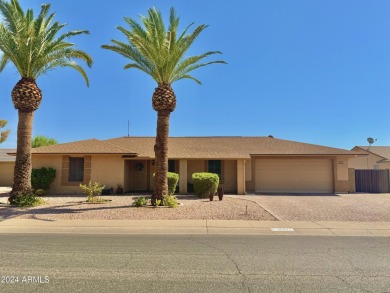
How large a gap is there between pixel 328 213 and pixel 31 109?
1549 cm

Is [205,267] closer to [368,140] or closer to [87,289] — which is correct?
[87,289]

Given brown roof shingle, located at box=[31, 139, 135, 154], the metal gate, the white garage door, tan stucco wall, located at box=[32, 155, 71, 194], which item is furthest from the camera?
the metal gate

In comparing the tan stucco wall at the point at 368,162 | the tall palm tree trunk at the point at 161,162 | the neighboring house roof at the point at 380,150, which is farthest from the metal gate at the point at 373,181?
the tall palm tree trunk at the point at 161,162

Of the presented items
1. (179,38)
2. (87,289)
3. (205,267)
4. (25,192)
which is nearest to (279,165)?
(179,38)

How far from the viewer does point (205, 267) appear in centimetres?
648

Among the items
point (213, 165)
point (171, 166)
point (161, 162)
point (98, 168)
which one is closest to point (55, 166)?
point (98, 168)

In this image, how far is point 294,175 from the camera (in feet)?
80.9

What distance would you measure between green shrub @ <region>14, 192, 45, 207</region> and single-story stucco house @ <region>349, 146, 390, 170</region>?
32.0 metres

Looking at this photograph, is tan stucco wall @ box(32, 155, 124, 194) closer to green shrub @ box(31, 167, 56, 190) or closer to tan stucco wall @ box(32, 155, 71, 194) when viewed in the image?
tan stucco wall @ box(32, 155, 71, 194)

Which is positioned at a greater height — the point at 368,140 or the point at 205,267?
the point at 368,140

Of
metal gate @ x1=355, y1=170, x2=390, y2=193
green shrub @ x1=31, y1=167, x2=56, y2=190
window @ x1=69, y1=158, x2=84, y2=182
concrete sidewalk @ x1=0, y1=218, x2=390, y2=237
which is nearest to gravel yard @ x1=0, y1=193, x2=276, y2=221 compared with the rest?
concrete sidewalk @ x1=0, y1=218, x2=390, y2=237

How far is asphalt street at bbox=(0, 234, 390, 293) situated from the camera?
5406mm

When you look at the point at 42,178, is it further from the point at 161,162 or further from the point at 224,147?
the point at 224,147

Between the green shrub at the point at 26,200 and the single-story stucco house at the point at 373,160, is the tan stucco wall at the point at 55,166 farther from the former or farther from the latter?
the single-story stucco house at the point at 373,160
